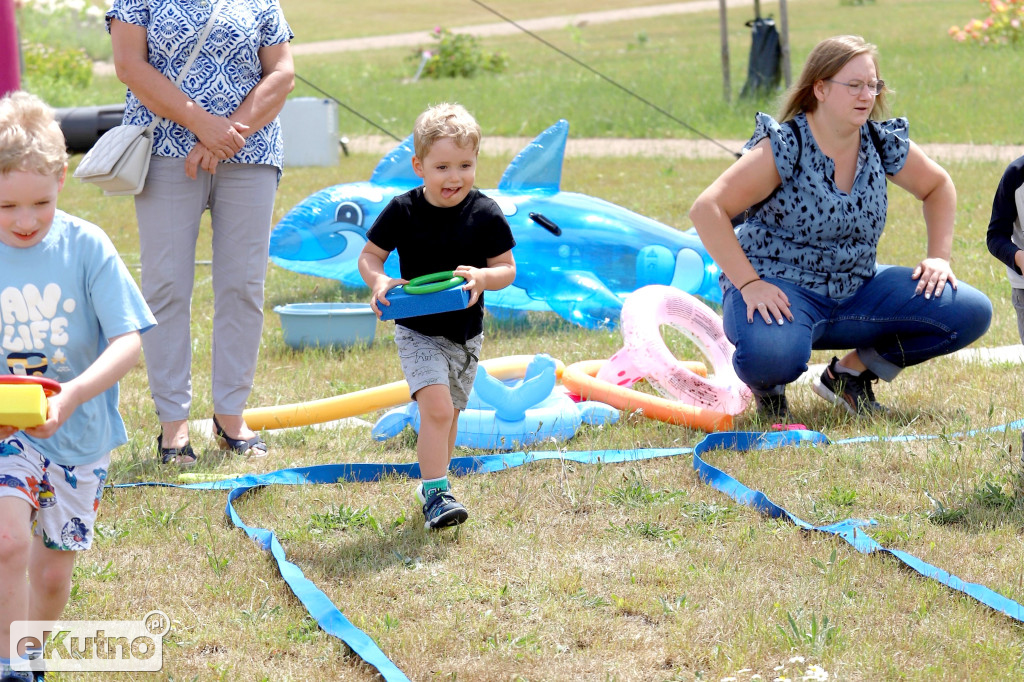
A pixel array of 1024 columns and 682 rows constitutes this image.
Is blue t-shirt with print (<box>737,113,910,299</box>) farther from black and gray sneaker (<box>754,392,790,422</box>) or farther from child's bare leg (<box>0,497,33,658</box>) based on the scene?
child's bare leg (<box>0,497,33,658</box>)

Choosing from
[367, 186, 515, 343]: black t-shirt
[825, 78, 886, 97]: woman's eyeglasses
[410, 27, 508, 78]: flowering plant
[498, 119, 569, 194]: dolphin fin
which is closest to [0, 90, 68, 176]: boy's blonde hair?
[367, 186, 515, 343]: black t-shirt

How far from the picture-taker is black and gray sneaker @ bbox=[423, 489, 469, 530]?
146 inches

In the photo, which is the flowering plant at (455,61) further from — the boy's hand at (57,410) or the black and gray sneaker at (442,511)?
the boy's hand at (57,410)

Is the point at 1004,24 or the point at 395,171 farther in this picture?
the point at 1004,24

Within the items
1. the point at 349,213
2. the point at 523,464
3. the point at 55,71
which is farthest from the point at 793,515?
the point at 55,71

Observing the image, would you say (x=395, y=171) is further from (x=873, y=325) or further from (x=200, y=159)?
(x=873, y=325)

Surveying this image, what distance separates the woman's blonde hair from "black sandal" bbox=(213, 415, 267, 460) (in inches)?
103

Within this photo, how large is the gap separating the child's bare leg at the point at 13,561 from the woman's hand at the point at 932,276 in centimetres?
372

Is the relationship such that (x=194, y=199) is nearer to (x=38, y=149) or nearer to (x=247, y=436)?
(x=247, y=436)

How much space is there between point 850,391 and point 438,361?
2.19m

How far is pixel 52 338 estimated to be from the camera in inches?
112

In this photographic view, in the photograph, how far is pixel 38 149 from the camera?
2.69 meters

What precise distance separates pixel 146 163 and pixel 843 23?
29.2 meters

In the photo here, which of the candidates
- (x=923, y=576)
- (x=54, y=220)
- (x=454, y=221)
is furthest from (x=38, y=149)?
(x=923, y=576)
